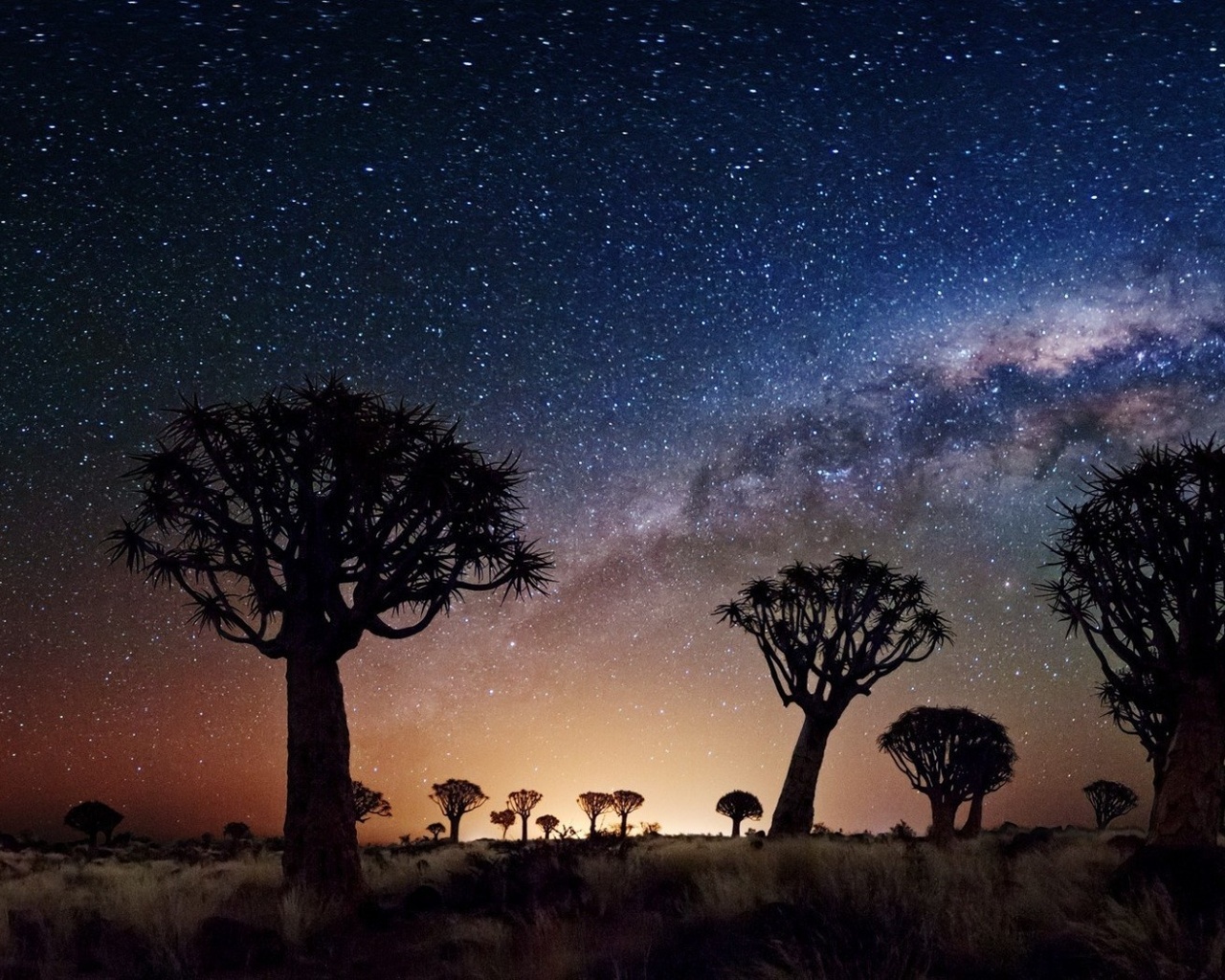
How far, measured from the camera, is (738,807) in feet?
157

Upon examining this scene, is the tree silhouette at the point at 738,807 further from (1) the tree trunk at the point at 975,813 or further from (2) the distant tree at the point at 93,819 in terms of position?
(2) the distant tree at the point at 93,819

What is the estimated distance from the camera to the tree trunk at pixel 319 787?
36.1 feet

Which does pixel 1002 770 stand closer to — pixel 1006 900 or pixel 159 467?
pixel 1006 900

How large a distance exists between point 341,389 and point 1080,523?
1088 centimetres

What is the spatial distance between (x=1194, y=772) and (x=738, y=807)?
3919cm

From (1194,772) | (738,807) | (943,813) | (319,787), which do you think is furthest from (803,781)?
(738,807)

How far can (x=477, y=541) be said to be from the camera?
12.4 metres

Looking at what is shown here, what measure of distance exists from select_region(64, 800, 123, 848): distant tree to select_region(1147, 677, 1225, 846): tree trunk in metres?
38.9

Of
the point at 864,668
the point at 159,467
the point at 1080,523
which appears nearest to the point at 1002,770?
the point at 864,668

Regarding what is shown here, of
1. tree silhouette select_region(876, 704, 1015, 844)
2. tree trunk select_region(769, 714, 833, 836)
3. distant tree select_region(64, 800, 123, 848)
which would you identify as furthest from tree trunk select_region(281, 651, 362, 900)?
distant tree select_region(64, 800, 123, 848)

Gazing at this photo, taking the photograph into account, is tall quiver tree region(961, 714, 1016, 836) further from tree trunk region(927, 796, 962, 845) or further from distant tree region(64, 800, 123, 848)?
distant tree region(64, 800, 123, 848)

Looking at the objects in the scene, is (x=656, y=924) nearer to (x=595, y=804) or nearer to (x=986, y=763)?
(x=986, y=763)

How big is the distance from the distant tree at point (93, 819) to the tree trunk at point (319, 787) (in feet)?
104

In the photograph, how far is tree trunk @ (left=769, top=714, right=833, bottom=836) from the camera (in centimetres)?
1989
